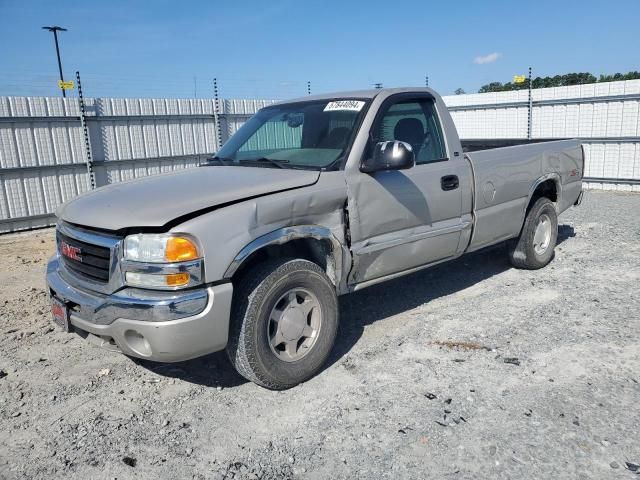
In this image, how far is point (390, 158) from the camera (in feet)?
12.4

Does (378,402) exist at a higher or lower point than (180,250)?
lower

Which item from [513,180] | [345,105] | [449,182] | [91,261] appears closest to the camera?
[91,261]

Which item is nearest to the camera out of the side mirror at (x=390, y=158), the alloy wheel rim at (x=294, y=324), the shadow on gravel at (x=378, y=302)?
the alloy wheel rim at (x=294, y=324)

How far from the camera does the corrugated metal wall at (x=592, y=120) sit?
1187cm

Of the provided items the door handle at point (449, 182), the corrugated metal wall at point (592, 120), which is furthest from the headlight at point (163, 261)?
the corrugated metal wall at point (592, 120)

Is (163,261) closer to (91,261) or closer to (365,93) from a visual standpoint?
(91,261)

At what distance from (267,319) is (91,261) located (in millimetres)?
1147

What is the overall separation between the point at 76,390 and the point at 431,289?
11.5 feet

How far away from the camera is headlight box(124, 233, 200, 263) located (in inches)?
118

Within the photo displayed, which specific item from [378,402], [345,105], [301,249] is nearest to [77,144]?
[345,105]

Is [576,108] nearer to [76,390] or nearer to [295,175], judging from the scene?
[295,175]

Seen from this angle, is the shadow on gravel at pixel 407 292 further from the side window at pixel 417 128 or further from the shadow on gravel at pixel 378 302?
the side window at pixel 417 128

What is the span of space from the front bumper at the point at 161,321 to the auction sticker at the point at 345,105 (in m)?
1.86

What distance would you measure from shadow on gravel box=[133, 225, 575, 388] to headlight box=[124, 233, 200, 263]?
1.16m
